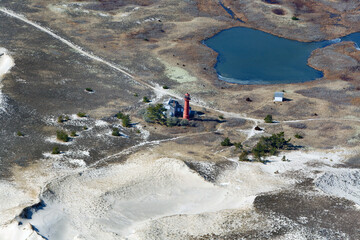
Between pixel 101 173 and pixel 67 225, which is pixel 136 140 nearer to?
pixel 101 173

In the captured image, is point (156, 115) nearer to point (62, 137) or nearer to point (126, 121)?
point (126, 121)

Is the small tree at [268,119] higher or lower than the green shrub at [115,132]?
lower

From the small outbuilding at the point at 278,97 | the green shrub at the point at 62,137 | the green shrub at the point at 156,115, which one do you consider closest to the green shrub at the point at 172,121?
the green shrub at the point at 156,115

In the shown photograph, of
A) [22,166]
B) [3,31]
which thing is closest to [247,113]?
[22,166]

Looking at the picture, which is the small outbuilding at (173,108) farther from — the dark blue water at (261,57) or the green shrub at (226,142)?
the dark blue water at (261,57)

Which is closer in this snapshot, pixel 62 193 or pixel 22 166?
pixel 62 193

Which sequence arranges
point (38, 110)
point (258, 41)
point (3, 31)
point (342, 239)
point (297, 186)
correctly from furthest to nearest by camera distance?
point (258, 41), point (3, 31), point (38, 110), point (297, 186), point (342, 239)

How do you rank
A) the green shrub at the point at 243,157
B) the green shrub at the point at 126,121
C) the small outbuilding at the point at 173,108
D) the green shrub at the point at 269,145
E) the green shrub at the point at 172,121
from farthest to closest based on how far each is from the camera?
the small outbuilding at the point at 173,108, the green shrub at the point at 172,121, the green shrub at the point at 126,121, the green shrub at the point at 269,145, the green shrub at the point at 243,157

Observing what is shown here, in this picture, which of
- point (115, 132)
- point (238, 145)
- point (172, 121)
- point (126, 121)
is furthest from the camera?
point (172, 121)

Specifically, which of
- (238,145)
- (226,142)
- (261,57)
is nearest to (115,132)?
(226,142)
